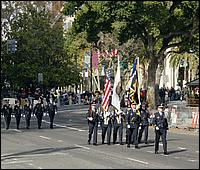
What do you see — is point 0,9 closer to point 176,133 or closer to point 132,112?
point 132,112

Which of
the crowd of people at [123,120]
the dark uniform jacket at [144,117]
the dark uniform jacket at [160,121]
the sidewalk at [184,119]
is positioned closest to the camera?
the dark uniform jacket at [160,121]

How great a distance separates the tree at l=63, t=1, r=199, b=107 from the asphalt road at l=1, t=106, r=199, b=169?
7607 mm

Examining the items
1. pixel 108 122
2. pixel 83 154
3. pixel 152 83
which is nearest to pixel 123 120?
pixel 108 122

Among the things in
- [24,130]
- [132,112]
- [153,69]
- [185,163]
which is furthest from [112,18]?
[185,163]

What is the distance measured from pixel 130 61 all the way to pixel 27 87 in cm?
1237

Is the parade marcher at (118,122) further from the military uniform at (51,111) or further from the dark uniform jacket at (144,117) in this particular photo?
the military uniform at (51,111)

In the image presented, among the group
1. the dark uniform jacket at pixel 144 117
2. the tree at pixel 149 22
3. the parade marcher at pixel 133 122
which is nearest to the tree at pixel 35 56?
the tree at pixel 149 22

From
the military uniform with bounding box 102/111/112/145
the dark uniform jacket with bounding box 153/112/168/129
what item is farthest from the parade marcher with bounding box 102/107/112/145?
the dark uniform jacket with bounding box 153/112/168/129

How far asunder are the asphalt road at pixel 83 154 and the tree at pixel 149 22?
761 centimetres

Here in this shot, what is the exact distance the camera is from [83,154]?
20.5 meters

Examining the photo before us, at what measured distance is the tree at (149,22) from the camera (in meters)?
33.7

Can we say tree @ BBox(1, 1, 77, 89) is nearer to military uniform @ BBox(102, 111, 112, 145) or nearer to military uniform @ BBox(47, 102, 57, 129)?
military uniform @ BBox(47, 102, 57, 129)

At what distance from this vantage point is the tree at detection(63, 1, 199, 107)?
33656mm

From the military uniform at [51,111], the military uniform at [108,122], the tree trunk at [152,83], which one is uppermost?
the tree trunk at [152,83]
